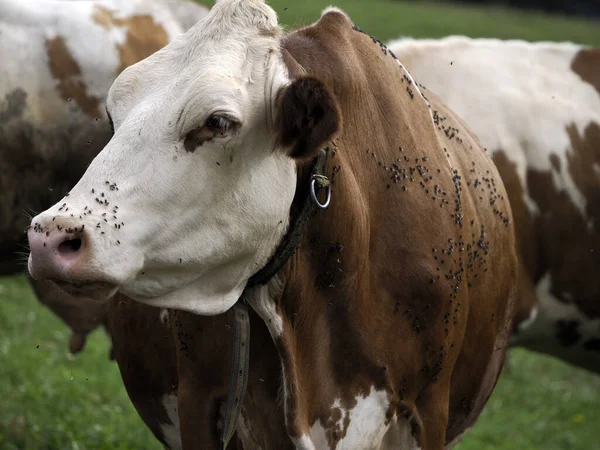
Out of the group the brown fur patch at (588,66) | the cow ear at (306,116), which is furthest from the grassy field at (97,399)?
the brown fur patch at (588,66)

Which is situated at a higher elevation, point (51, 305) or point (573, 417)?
point (51, 305)

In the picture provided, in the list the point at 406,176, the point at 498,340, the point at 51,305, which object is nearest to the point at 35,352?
the point at 51,305

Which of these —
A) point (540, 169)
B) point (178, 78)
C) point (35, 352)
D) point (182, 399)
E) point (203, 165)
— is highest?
point (178, 78)

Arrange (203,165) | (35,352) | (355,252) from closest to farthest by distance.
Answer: (203,165), (355,252), (35,352)

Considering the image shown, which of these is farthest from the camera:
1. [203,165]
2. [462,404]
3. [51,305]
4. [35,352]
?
[35,352]

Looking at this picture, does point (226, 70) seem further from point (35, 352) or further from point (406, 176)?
point (35, 352)

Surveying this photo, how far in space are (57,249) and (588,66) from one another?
4.39 metres

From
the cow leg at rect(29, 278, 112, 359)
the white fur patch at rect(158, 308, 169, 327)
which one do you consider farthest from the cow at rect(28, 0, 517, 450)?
the cow leg at rect(29, 278, 112, 359)

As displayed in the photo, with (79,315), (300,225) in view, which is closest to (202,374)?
(300,225)

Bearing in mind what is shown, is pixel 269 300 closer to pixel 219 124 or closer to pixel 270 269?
pixel 270 269

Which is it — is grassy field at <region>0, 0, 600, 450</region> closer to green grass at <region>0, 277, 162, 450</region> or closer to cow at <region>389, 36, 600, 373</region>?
green grass at <region>0, 277, 162, 450</region>

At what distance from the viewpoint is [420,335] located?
349 centimetres

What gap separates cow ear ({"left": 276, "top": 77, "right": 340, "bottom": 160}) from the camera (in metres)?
2.92

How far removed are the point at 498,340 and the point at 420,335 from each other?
37.5 inches
